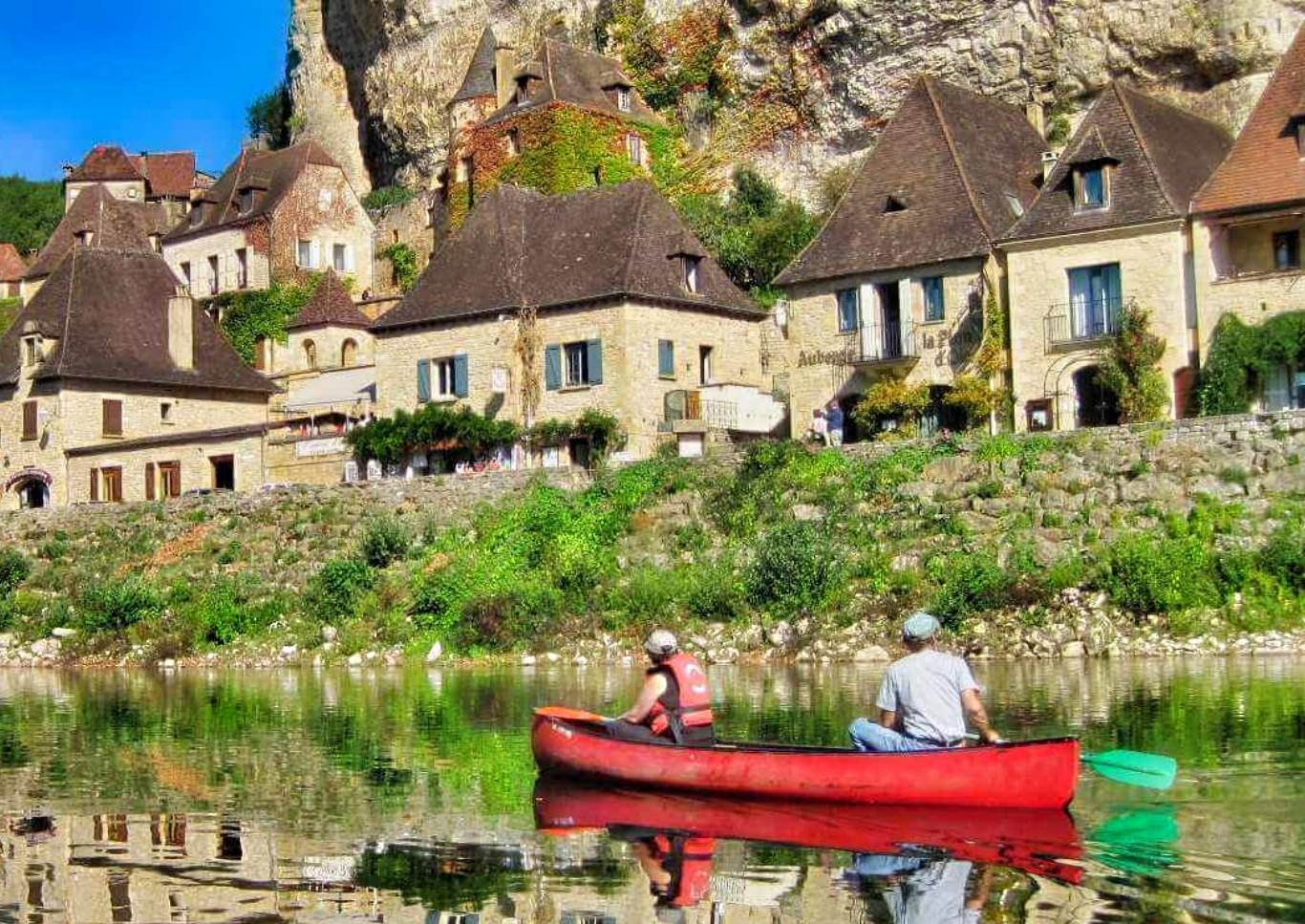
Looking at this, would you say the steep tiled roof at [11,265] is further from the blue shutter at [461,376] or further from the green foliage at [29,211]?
the blue shutter at [461,376]

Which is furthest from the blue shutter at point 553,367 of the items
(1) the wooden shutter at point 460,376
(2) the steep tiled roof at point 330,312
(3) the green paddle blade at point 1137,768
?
(3) the green paddle blade at point 1137,768

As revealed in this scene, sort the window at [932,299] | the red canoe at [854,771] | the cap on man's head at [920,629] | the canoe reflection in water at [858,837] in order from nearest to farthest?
the canoe reflection in water at [858,837], the red canoe at [854,771], the cap on man's head at [920,629], the window at [932,299]

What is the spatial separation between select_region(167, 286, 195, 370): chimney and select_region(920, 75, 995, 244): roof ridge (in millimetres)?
23807

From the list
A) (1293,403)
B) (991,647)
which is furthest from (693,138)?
(991,647)

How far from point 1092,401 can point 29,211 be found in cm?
8329

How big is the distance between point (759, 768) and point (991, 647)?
1496cm

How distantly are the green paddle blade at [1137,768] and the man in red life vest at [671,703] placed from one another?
11.8 ft

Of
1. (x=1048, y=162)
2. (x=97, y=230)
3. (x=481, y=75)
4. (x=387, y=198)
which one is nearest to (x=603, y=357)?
(x=1048, y=162)

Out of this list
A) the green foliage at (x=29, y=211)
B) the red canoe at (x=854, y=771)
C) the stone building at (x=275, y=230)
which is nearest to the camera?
the red canoe at (x=854, y=771)

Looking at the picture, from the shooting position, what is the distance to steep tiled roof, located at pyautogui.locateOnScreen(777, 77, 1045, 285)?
43.8 m

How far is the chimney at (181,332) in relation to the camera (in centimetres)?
5741

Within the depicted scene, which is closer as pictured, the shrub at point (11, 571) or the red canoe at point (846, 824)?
the red canoe at point (846, 824)

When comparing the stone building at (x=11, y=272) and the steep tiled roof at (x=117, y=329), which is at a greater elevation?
the stone building at (x=11, y=272)

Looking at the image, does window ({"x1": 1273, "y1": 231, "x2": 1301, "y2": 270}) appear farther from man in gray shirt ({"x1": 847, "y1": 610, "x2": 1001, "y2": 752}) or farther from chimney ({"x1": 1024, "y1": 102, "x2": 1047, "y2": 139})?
man in gray shirt ({"x1": 847, "y1": 610, "x2": 1001, "y2": 752})
